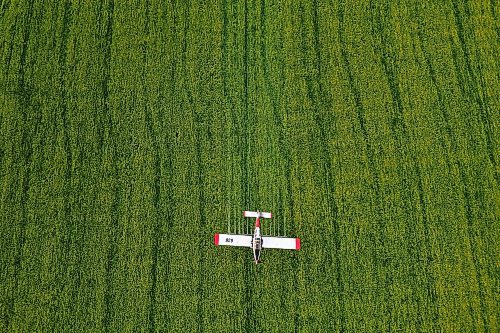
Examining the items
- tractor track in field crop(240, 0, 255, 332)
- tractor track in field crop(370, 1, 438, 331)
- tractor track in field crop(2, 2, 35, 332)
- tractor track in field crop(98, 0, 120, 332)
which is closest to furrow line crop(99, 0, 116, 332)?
tractor track in field crop(98, 0, 120, 332)

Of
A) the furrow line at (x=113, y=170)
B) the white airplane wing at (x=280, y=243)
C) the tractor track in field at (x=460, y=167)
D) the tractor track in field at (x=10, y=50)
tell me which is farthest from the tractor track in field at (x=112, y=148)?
the tractor track in field at (x=460, y=167)

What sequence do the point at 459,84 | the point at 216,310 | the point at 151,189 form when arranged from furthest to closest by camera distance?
the point at 459,84 < the point at 151,189 < the point at 216,310

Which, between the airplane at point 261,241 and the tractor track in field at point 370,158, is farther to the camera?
the tractor track in field at point 370,158

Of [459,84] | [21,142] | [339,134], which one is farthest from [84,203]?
[459,84]

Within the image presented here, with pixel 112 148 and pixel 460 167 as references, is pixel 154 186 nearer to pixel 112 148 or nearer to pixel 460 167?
pixel 112 148

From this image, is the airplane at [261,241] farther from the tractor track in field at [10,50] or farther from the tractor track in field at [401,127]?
the tractor track in field at [10,50]

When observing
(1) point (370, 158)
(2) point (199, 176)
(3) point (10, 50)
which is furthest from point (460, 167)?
(3) point (10, 50)

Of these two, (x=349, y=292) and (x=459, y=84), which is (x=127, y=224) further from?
(x=459, y=84)
